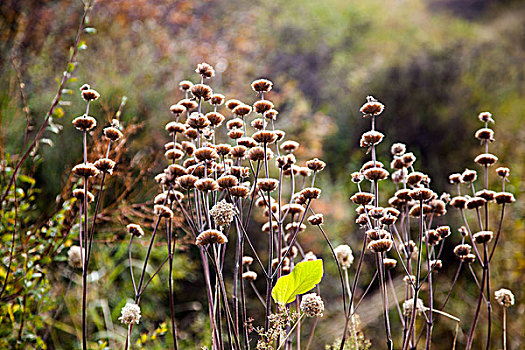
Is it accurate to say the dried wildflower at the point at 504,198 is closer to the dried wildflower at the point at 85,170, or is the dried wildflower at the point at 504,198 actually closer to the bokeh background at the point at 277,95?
the dried wildflower at the point at 85,170

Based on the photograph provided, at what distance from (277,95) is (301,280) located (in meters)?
2.39

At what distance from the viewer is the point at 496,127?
3260 mm

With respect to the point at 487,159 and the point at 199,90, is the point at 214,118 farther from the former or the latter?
the point at 487,159

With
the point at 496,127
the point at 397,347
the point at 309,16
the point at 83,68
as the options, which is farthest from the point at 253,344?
the point at 309,16

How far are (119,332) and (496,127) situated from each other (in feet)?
9.01

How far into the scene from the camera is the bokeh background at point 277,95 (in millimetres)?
1637

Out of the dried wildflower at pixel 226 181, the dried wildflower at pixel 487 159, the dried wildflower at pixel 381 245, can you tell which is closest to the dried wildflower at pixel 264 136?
the dried wildflower at pixel 226 181

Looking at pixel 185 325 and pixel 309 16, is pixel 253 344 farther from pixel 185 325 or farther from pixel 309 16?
pixel 309 16

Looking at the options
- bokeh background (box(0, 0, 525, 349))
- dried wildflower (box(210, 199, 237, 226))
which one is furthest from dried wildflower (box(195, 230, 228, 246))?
bokeh background (box(0, 0, 525, 349))

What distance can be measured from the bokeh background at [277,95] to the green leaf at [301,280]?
448mm

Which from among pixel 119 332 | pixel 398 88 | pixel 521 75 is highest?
pixel 521 75

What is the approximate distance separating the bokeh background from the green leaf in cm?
45

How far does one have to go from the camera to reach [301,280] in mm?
568

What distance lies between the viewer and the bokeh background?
1.64 meters
